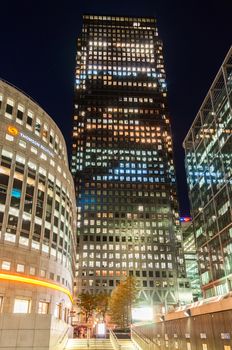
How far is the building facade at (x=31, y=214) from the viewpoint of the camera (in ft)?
149

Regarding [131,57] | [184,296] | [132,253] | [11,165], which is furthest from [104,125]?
[11,165]

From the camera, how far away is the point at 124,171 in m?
150

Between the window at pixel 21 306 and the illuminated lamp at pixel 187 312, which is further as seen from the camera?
the window at pixel 21 306

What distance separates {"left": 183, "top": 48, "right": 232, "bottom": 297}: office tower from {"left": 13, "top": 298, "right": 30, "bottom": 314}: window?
4126cm

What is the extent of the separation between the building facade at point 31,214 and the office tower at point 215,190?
35.3 meters

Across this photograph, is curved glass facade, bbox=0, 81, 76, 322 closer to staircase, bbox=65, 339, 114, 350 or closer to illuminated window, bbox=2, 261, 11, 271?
illuminated window, bbox=2, 261, 11, 271

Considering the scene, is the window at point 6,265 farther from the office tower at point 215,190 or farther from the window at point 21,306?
the office tower at point 215,190

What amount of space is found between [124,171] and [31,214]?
101 metres

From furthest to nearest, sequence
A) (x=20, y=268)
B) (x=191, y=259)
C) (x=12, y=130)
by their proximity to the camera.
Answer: (x=191, y=259), (x=12, y=130), (x=20, y=268)

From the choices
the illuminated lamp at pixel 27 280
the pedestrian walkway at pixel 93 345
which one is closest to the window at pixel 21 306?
the illuminated lamp at pixel 27 280

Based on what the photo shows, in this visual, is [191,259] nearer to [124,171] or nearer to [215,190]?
[124,171]

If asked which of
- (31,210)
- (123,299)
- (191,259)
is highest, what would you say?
(191,259)

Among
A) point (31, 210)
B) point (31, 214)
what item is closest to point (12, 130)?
point (31, 210)

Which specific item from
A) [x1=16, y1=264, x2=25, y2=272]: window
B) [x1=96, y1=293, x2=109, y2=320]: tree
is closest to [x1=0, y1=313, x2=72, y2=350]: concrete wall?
[x1=16, y1=264, x2=25, y2=272]: window
